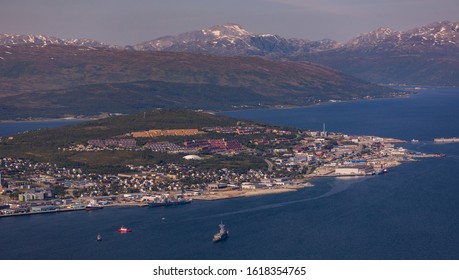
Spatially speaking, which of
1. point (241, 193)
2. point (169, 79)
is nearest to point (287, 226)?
point (241, 193)

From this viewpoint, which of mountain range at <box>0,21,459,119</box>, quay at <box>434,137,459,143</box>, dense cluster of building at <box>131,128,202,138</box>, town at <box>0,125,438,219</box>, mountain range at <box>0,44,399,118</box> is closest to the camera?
town at <box>0,125,438,219</box>

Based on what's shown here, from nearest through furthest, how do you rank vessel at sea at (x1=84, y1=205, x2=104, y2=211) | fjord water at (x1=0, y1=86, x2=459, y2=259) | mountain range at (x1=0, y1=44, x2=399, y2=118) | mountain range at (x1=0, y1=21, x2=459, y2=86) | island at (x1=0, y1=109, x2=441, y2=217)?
fjord water at (x1=0, y1=86, x2=459, y2=259), vessel at sea at (x1=84, y1=205, x2=104, y2=211), island at (x1=0, y1=109, x2=441, y2=217), mountain range at (x1=0, y1=44, x2=399, y2=118), mountain range at (x1=0, y1=21, x2=459, y2=86)

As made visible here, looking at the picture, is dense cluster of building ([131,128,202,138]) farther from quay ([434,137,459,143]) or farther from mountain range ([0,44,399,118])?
mountain range ([0,44,399,118])

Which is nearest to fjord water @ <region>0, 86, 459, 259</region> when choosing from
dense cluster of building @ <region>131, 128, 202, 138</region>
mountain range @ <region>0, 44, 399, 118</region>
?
dense cluster of building @ <region>131, 128, 202, 138</region>

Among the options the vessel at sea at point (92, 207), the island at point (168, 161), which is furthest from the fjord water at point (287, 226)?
the island at point (168, 161)

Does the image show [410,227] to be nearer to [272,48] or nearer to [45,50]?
[45,50]

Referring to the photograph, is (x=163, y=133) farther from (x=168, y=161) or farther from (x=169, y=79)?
(x=169, y=79)
